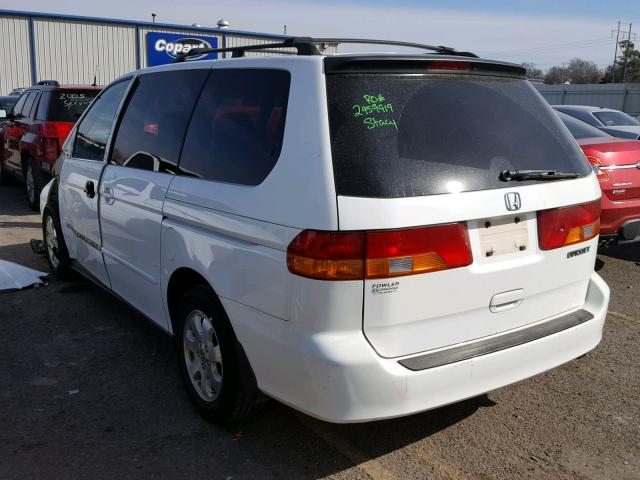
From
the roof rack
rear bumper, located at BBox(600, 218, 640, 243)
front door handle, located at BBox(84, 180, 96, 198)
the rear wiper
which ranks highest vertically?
the roof rack

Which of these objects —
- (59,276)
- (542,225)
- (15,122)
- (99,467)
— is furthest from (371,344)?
(15,122)

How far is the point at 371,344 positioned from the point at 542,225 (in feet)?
3.37

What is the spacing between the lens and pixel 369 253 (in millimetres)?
2469

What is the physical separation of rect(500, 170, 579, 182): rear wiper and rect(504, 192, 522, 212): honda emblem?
0.08 m

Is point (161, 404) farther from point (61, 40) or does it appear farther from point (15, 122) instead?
point (61, 40)

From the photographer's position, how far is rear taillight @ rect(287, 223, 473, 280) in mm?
2455

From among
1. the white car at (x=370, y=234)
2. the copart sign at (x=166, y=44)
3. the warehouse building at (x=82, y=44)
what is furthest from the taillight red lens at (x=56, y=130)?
the copart sign at (x=166, y=44)

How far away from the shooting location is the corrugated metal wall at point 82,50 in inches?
947

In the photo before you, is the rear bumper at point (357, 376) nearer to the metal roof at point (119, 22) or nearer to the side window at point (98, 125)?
the side window at point (98, 125)

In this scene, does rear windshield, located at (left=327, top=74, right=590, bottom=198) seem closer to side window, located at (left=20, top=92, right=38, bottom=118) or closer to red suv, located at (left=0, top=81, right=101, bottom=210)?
red suv, located at (left=0, top=81, right=101, bottom=210)

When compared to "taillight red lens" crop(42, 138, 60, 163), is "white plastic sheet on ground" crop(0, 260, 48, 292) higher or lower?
lower

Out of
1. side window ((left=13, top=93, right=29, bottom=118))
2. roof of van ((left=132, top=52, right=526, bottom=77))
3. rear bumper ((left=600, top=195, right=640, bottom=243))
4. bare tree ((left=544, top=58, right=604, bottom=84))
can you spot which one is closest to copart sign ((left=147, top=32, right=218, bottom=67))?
side window ((left=13, top=93, right=29, bottom=118))

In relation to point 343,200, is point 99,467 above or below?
below

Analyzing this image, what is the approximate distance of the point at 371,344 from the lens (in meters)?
2.54
